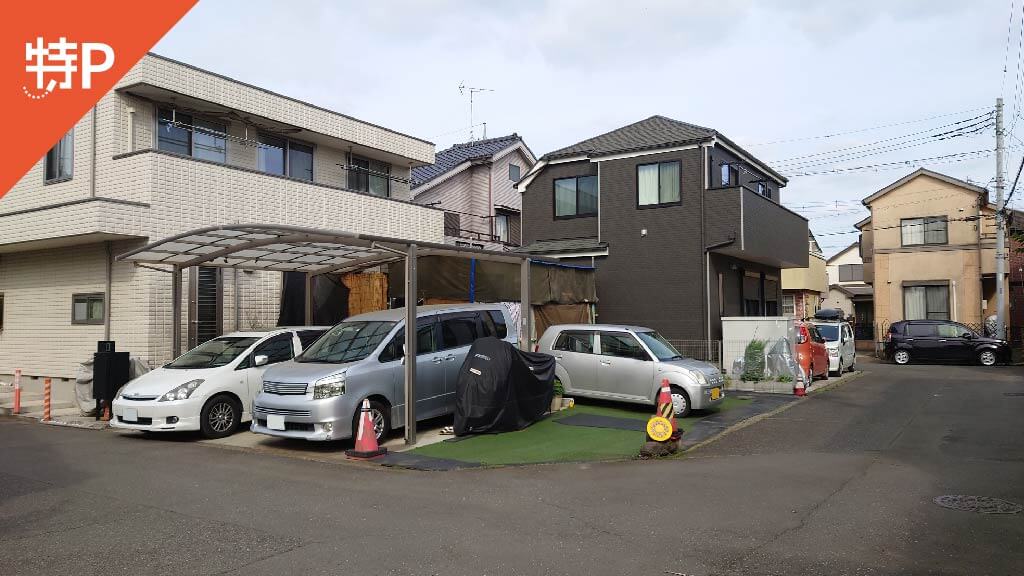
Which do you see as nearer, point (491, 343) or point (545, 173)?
point (491, 343)

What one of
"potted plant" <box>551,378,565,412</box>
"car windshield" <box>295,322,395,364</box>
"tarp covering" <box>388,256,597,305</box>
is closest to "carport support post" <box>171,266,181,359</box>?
"car windshield" <box>295,322,395,364</box>

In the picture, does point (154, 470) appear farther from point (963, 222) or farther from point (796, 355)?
point (963, 222)

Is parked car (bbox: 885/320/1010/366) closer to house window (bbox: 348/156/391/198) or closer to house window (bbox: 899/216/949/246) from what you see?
house window (bbox: 899/216/949/246)

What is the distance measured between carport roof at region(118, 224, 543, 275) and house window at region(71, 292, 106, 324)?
119 inches

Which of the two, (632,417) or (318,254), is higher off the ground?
(318,254)

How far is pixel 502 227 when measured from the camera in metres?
31.0

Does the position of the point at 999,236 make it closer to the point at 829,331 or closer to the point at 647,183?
the point at 829,331

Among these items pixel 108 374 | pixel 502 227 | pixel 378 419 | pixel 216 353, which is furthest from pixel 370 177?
pixel 378 419

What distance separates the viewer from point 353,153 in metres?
20.2

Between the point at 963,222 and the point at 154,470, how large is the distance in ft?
107

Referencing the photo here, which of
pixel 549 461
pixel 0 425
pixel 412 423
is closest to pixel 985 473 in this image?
pixel 549 461

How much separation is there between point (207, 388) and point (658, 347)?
25.0 ft

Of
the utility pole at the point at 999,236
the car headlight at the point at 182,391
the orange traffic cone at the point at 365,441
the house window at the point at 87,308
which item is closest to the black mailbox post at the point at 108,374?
the car headlight at the point at 182,391

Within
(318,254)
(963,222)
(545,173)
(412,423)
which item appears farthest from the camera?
(963,222)
